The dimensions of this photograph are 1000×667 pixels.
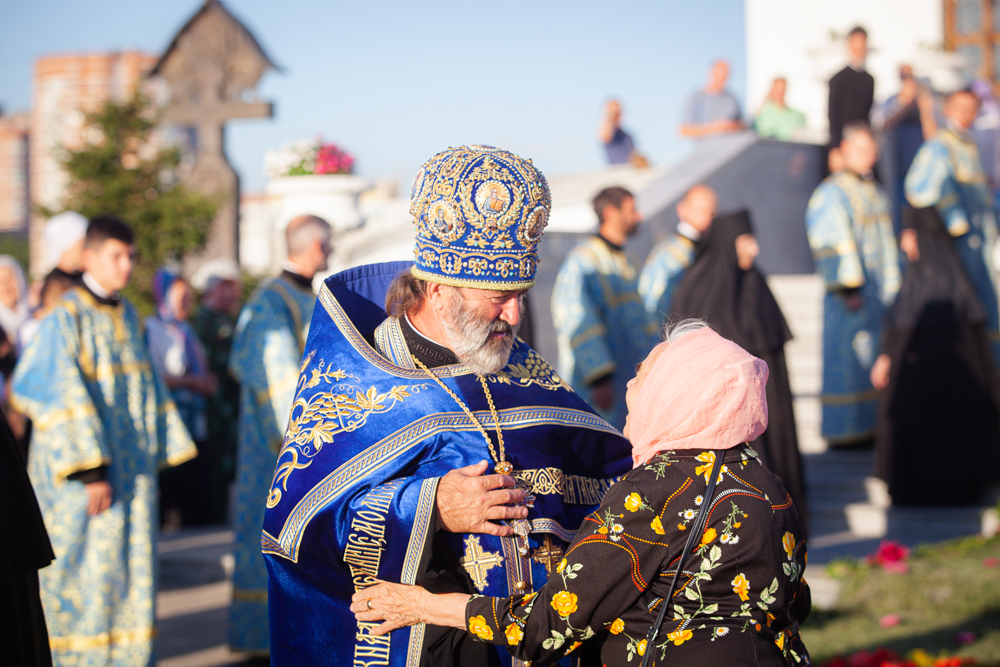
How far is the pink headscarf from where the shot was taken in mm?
2525

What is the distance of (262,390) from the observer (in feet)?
19.3

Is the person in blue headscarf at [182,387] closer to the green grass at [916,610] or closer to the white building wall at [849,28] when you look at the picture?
the green grass at [916,610]

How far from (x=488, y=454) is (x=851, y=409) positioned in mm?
7095

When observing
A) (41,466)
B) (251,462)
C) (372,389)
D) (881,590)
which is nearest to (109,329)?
(41,466)

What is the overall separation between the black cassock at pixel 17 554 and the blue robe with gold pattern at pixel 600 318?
4.29m

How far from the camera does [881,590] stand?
6355mm

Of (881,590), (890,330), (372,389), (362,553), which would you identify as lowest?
(881,590)

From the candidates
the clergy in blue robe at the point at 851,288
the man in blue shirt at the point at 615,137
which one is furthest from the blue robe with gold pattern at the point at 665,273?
the man in blue shirt at the point at 615,137

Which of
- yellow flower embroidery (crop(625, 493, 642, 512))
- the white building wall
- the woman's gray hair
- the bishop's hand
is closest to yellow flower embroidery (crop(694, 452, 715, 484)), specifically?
yellow flower embroidery (crop(625, 493, 642, 512))

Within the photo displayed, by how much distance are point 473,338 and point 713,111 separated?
11781mm

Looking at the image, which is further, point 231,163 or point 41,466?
point 231,163

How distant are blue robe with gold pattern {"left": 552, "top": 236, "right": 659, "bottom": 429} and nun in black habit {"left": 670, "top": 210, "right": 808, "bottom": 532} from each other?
49cm

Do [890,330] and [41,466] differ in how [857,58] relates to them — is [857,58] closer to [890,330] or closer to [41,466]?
[890,330]

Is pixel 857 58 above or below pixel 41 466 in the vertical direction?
above
